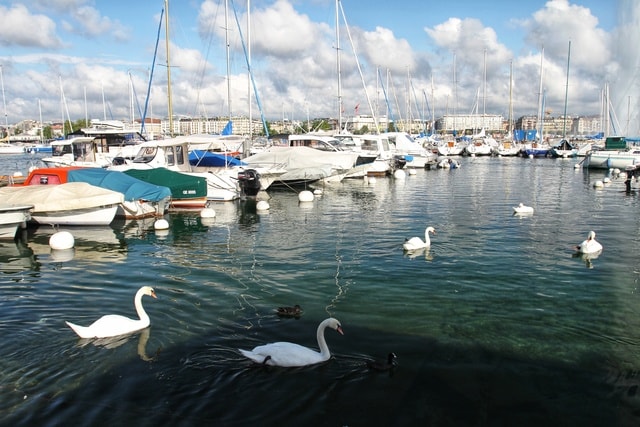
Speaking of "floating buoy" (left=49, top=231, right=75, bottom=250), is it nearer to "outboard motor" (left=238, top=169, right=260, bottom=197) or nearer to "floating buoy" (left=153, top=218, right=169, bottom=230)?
"floating buoy" (left=153, top=218, right=169, bottom=230)

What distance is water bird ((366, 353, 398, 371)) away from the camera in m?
9.11

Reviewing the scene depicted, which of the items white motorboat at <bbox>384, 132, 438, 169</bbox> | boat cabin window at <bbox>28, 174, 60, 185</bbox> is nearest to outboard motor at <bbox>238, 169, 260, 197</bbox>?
boat cabin window at <bbox>28, 174, 60, 185</bbox>

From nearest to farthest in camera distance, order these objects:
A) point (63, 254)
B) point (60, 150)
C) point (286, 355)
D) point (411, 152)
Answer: point (286, 355) → point (63, 254) → point (60, 150) → point (411, 152)

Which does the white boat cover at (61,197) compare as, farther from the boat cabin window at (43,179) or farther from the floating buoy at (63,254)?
the floating buoy at (63,254)

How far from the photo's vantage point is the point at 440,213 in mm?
27516

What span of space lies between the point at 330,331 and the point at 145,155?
25.6m

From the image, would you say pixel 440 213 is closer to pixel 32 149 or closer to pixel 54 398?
pixel 54 398

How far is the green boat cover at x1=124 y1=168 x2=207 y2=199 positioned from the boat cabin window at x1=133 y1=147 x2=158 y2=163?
3.90 m

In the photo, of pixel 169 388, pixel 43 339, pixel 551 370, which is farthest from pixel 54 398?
pixel 551 370

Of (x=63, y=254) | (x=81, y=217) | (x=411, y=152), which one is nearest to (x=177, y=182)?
(x=81, y=217)

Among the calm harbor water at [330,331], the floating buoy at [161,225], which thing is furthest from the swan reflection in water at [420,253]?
the floating buoy at [161,225]

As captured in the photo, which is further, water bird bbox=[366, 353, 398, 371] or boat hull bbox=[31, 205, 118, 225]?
boat hull bbox=[31, 205, 118, 225]

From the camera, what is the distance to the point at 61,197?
2162cm

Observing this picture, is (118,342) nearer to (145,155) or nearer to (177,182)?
(177,182)
